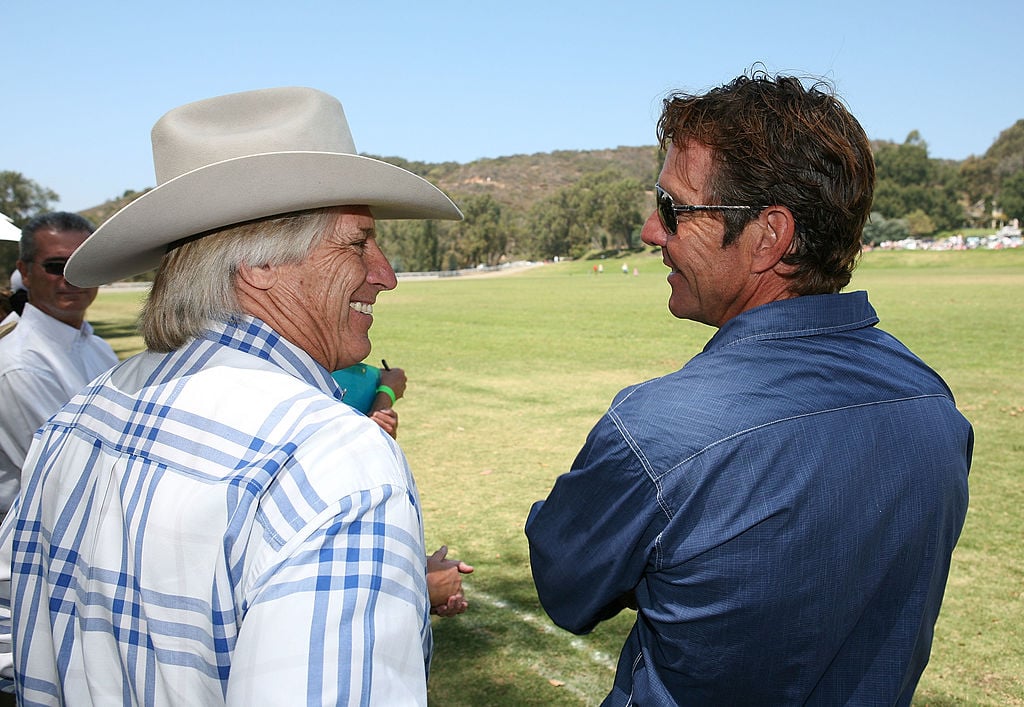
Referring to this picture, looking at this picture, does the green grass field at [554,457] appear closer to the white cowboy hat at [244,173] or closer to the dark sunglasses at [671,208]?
the dark sunglasses at [671,208]

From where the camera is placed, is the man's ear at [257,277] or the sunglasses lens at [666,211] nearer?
the man's ear at [257,277]

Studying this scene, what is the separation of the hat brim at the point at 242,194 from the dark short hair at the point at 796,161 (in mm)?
785

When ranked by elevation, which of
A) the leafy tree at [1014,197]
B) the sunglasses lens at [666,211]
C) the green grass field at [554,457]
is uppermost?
the leafy tree at [1014,197]

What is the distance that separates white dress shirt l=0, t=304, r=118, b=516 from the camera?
14.4ft

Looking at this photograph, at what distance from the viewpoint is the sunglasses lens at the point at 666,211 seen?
229 centimetres

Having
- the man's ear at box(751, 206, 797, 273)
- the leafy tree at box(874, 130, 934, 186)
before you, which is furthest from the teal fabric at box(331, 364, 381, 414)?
the leafy tree at box(874, 130, 934, 186)

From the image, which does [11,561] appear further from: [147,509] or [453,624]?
[453,624]

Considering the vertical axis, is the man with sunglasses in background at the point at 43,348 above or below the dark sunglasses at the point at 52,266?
below

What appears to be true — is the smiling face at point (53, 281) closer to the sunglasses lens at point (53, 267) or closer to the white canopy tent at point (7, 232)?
the sunglasses lens at point (53, 267)

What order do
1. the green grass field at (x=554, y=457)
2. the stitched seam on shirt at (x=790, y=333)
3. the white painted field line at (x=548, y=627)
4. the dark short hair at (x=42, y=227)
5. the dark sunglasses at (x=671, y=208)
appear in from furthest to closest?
the dark short hair at (x=42, y=227) < the white painted field line at (x=548, y=627) < the green grass field at (x=554, y=457) < the dark sunglasses at (x=671, y=208) < the stitched seam on shirt at (x=790, y=333)

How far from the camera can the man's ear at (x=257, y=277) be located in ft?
6.01

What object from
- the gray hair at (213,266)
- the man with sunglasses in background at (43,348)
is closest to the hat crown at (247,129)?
the gray hair at (213,266)

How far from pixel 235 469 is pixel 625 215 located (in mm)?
137445

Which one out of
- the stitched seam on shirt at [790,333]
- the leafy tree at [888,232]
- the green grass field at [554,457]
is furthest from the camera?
the leafy tree at [888,232]
